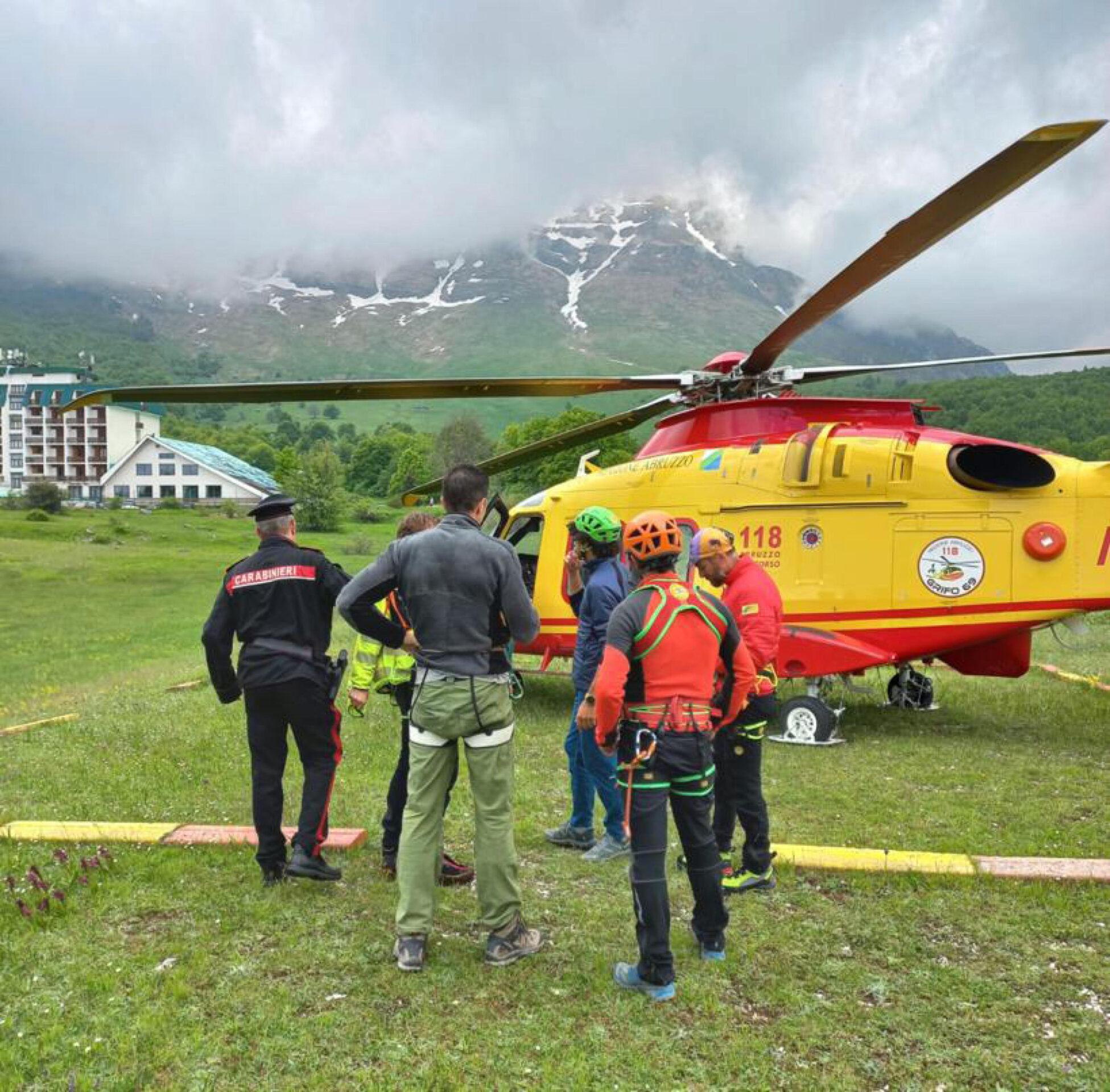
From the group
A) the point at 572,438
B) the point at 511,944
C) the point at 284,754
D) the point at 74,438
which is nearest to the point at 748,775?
the point at 511,944

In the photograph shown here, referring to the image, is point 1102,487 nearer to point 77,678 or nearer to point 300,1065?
point 300,1065

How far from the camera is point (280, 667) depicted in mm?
5137

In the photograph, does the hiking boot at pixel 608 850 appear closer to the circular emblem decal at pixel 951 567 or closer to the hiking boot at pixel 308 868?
the hiking boot at pixel 308 868

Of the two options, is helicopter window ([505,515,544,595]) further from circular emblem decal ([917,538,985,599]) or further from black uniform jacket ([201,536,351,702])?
black uniform jacket ([201,536,351,702])

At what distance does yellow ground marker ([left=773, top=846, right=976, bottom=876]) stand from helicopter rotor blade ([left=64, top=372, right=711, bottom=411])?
Result: 4.56m

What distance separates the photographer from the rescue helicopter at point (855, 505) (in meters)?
8.97

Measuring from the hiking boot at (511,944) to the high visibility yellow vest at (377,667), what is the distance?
1795 millimetres

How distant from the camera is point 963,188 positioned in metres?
5.49

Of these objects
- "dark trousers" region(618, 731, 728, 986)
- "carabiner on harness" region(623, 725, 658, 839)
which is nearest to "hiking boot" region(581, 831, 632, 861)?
"dark trousers" region(618, 731, 728, 986)

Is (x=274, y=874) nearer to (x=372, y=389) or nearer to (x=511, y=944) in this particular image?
(x=511, y=944)

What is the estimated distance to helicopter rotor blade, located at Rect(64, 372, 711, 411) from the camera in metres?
7.71

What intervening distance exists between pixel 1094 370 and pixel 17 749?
6995 cm

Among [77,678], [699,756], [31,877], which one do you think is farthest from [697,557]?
[77,678]

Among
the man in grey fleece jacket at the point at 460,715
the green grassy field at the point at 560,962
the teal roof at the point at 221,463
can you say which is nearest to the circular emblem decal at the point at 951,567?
the green grassy field at the point at 560,962
